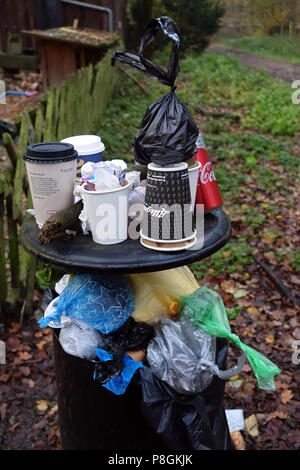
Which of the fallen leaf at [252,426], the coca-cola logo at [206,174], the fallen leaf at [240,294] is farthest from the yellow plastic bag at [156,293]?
the fallen leaf at [240,294]

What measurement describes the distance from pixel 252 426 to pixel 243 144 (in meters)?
5.32

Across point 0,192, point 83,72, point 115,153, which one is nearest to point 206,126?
point 115,153

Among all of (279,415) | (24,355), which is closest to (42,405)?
(24,355)

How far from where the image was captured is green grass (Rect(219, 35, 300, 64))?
15.2m

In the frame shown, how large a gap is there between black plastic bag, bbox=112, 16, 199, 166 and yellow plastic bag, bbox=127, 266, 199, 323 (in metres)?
0.57

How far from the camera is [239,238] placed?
4566 millimetres

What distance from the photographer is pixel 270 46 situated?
690 inches

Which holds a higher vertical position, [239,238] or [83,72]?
[83,72]

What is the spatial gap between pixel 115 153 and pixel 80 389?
4657mm

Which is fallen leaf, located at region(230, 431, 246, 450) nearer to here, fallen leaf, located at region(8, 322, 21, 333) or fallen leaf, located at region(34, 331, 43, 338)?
fallen leaf, located at region(34, 331, 43, 338)

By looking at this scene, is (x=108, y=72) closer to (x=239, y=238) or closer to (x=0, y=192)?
(x=239, y=238)

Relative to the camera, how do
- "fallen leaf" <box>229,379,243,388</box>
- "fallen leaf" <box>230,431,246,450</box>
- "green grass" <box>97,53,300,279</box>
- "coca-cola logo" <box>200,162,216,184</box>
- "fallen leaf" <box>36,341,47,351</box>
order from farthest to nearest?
"green grass" <box>97,53,300,279</box>, "fallen leaf" <box>36,341,47,351</box>, "fallen leaf" <box>229,379,243,388</box>, "fallen leaf" <box>230,431,246,450</box>, "coca-cola logo" <box>200,162,216,184</box>

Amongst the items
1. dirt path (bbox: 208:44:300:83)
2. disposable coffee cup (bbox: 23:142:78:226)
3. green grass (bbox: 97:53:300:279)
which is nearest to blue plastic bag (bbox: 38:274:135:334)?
disposable coffee cup (bbox: 23:142:78:226)

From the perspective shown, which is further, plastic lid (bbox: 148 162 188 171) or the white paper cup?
the white paper cup
